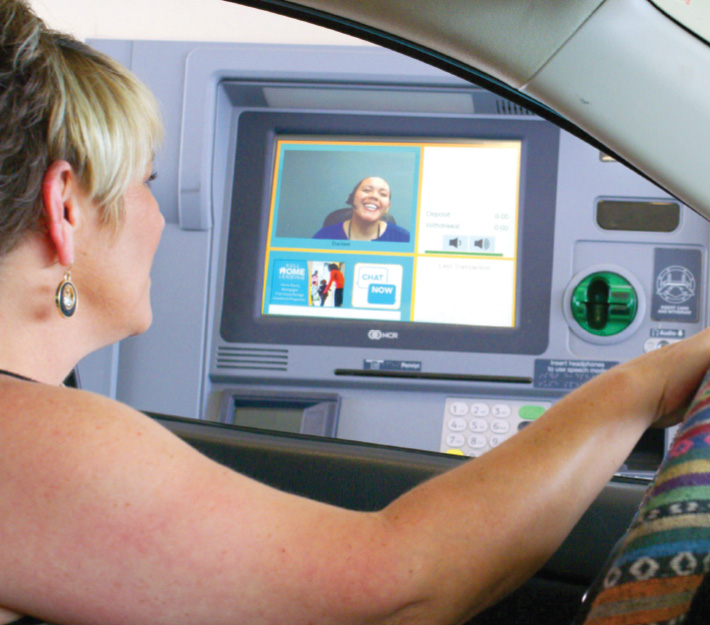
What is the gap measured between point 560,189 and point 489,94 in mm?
249

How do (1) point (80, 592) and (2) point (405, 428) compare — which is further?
(2) point (405, 428)

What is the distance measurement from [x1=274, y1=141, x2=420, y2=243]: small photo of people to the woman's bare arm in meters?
1.07

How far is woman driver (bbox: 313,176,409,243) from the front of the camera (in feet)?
5.50

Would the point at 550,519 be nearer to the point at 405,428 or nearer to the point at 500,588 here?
the point at 500,588

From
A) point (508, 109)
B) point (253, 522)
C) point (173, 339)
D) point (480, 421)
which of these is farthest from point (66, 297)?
point (508, 109)

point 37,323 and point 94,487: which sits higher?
point 37,323

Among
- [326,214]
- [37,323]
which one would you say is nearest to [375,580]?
[37,323]

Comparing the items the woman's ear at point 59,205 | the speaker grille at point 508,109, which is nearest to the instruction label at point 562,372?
the speaker grille at point 508,109

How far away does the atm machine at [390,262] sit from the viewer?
161 centimetres

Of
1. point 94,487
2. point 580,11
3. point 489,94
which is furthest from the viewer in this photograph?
point 489,94

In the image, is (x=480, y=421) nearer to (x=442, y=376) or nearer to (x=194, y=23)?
(x=442, y=376)

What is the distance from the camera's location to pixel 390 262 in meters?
1.67

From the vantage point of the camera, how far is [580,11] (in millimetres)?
831

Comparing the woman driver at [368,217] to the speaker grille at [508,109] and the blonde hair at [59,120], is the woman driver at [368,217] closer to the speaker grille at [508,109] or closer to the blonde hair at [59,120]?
the speaker grille at [508,109]
